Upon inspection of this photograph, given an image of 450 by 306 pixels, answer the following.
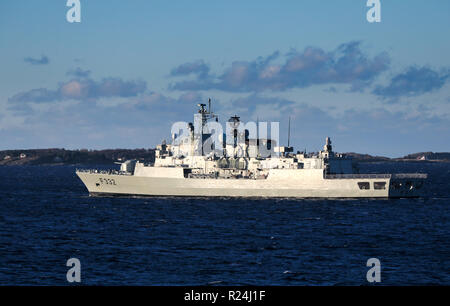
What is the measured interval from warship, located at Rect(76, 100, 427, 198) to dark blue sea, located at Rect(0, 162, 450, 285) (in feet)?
6.42

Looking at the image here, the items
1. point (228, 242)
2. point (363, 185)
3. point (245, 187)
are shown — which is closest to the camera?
point (228, 242)

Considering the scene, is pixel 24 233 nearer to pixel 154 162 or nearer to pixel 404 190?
pixel 154 162

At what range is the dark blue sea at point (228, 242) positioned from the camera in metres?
24.1

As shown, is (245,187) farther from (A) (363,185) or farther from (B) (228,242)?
(B) (228,242)

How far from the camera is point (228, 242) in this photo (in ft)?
105

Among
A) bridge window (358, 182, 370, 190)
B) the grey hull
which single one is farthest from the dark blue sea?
bridge window (358, 182, 370, 190)

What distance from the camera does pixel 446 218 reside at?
43.5m

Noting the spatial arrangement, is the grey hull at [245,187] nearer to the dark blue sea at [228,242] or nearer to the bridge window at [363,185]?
the bridge window at [363,185]

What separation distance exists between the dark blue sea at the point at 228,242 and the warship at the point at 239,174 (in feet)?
6.42

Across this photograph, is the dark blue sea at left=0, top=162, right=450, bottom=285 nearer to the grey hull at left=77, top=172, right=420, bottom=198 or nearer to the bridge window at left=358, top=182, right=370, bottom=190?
the grey hull at left=77, top=172, right=420, bottom=198

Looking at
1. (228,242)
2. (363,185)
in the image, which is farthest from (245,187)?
(228,242)

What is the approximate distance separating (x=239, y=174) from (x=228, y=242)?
85.3 ft

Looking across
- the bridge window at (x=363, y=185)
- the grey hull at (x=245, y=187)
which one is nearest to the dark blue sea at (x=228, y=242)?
the grey hull at (x=245, y=187)

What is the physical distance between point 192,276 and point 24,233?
1687 cm
